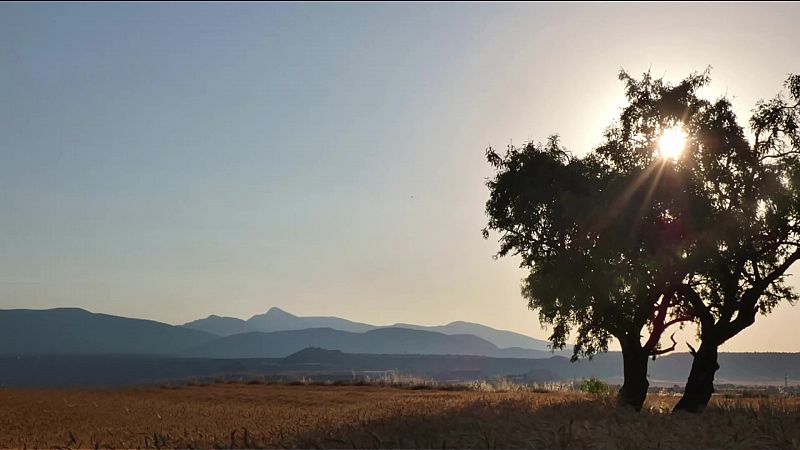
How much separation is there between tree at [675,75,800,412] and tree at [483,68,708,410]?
2.88 feet

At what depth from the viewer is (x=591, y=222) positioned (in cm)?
2692

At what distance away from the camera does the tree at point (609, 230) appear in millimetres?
25922

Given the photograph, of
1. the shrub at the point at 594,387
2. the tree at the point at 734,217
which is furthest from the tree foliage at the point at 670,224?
the shrub at the point at 594,387

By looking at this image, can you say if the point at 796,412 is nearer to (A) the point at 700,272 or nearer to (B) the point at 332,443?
(B) the point at 332,443

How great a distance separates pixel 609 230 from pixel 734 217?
3.94m

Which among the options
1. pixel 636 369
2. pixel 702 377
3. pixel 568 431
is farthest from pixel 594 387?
pixel 568 431

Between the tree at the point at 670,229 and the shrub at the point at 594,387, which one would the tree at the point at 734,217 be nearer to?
the tree at the point at 670,229

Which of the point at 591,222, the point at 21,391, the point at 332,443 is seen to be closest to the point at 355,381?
the point at 21,391

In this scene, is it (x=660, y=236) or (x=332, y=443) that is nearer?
(x=332, y=443)

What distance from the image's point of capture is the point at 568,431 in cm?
975

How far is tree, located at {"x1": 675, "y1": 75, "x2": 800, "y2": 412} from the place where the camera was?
25.1 m

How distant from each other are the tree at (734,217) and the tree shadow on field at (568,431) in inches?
523

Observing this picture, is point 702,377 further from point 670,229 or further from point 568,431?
point 568,431

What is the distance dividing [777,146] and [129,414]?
22.8 meters
